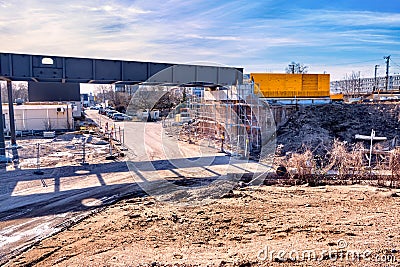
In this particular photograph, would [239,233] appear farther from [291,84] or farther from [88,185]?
[291,84]

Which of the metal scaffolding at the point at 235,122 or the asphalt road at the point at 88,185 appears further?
the metal scaffolding at the point at 235,122

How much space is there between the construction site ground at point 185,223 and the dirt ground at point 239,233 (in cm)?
2

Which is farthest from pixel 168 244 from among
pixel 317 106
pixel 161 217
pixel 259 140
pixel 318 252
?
pixel 317 106

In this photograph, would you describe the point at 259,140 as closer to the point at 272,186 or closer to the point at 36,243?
the point at 272,186

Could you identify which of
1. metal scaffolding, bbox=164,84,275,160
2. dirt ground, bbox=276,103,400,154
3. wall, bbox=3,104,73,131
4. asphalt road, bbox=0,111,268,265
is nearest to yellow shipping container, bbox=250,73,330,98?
dirt ground, bbox=276,103,400,154

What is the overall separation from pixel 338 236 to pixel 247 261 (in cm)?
227

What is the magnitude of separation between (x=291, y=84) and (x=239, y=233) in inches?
835

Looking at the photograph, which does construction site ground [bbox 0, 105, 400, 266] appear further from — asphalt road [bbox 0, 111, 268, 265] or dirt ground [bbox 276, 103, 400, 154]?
dirt ground [bbox 276, 103, 400, 154]

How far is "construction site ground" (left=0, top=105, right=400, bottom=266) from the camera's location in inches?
224

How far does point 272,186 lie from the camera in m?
12.0

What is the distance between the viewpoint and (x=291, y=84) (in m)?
26.1

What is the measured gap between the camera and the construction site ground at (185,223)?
18.7ft

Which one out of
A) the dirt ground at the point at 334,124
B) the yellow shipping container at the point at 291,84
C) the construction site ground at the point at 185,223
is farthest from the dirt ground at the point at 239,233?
the yellow shipping container at the point at 291,84

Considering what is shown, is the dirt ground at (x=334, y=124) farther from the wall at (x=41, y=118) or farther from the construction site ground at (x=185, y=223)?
the wall at (x=41, y=118)
